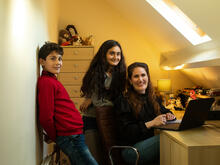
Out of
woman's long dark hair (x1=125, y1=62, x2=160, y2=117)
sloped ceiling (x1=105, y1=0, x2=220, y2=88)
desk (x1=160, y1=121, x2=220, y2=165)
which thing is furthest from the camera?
A: sloped ceiling (x1=105, y1=0, x2=220, y2=88)

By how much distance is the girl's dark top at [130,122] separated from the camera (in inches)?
71.1

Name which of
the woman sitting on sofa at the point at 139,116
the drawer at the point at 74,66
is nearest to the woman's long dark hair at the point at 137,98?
the woman sitting on sofa at the point at 139,116

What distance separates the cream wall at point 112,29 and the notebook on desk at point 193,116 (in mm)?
2912

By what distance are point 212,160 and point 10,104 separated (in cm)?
104

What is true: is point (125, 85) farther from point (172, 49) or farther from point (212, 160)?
point (172, 49)

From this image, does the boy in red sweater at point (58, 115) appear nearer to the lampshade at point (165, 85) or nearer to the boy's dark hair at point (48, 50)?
the boy's dark hair at point (48, 50)

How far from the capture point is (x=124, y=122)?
72.7 inches

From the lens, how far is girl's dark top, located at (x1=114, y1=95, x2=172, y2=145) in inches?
71.1

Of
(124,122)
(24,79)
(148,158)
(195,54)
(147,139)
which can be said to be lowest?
(148,158)

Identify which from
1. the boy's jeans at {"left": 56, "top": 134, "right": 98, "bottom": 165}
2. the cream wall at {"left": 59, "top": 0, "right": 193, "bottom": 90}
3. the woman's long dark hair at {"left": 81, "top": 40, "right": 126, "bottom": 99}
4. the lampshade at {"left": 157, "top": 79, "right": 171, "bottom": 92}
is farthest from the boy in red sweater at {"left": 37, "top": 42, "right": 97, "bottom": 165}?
the cream wall at {"left": 59, "top": 0, "right": 193, "bottom": 90}

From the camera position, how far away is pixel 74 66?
153 inches

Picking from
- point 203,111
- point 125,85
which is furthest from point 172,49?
point 203,111

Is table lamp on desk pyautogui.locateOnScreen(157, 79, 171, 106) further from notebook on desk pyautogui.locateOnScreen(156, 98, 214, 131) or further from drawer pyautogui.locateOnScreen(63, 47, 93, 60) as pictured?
notebook on desk pyautogui.locateOnScreen(156, 98, 214, 131)

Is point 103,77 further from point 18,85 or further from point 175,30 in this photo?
point 175,30
